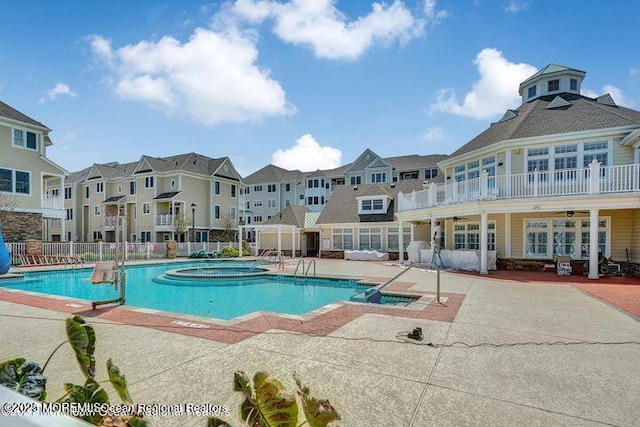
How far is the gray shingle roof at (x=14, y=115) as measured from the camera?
73.9ft

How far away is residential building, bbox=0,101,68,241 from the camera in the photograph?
2223 centimetres

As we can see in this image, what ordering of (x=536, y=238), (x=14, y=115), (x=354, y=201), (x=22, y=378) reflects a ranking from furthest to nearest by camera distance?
(x=354, y=201), (x=14, y=115), (x=536, y=238), (x=22, y=378)

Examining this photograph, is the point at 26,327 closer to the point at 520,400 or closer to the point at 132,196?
the point at 520,400

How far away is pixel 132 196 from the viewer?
120 feet

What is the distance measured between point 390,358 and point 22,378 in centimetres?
401

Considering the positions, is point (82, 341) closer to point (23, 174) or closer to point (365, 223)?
point (365, 223)

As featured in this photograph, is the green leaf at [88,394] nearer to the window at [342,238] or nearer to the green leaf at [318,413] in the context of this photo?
the green leaf at [318,413]

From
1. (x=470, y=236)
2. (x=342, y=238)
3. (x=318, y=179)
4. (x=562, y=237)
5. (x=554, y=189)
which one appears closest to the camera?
(x=554, y=189)

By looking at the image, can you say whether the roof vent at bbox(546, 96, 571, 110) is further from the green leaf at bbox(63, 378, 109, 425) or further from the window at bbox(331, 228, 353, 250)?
the green leaf at bbox(63, 378, 109, 425)

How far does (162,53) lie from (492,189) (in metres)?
13.9

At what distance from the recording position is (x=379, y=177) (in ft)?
142

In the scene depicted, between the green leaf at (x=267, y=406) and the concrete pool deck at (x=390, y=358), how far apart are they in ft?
6.09

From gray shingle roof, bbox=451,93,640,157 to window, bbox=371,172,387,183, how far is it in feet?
72.3

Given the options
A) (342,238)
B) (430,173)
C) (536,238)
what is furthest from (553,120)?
(430,173)
